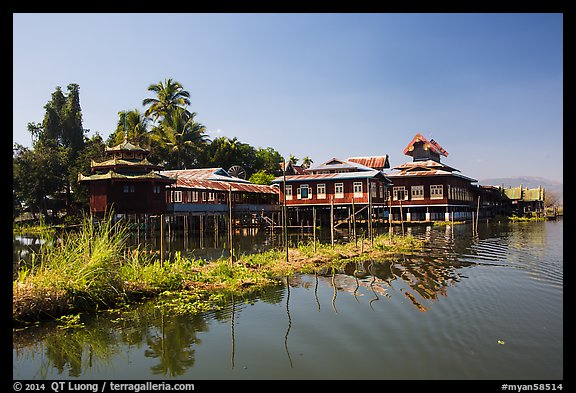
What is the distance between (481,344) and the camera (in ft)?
26.1

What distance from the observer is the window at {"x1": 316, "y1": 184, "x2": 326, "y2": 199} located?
43.6 meters

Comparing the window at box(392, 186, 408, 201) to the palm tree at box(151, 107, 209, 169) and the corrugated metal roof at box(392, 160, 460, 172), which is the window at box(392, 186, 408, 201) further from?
the palm tree at box(151, 107, 209, 169)

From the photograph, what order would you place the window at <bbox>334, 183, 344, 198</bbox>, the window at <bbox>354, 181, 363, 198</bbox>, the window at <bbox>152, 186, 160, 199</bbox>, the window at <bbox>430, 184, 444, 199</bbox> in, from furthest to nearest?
1. the window at <bbox>430, 184, 444, 199</bbox>
2. the window at <bbox>334, 183, 344, 198</bbox>
3. the window at <bbox>354, 181, 363, 198</bbox>
4. the window at <bbox>152, 186, 160, 199</bbox>

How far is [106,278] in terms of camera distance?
35.3ft

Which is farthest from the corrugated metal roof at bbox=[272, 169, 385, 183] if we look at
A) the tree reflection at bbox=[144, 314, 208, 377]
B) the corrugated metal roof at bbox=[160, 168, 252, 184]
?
the tree reflection at bbox=[144, 314, 208, 377]

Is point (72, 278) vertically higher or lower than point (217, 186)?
lower

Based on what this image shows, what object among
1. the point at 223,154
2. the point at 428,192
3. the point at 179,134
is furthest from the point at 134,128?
the point at 428,192

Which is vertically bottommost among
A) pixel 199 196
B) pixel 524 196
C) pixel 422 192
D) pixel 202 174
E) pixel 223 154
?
pixel 524 196

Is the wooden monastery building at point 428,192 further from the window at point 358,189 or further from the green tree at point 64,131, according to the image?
the green tree at point 64,131

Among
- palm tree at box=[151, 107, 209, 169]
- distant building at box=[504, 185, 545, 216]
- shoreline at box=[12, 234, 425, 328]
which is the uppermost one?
palm tree at box=[151, 107, 209, 169]

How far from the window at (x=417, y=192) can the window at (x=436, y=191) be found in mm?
1114

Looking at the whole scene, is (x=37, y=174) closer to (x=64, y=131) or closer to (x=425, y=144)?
(x=64, y=131)

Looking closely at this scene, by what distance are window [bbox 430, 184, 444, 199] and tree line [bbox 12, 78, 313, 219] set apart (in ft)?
67.4

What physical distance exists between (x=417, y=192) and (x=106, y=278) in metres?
42.6
